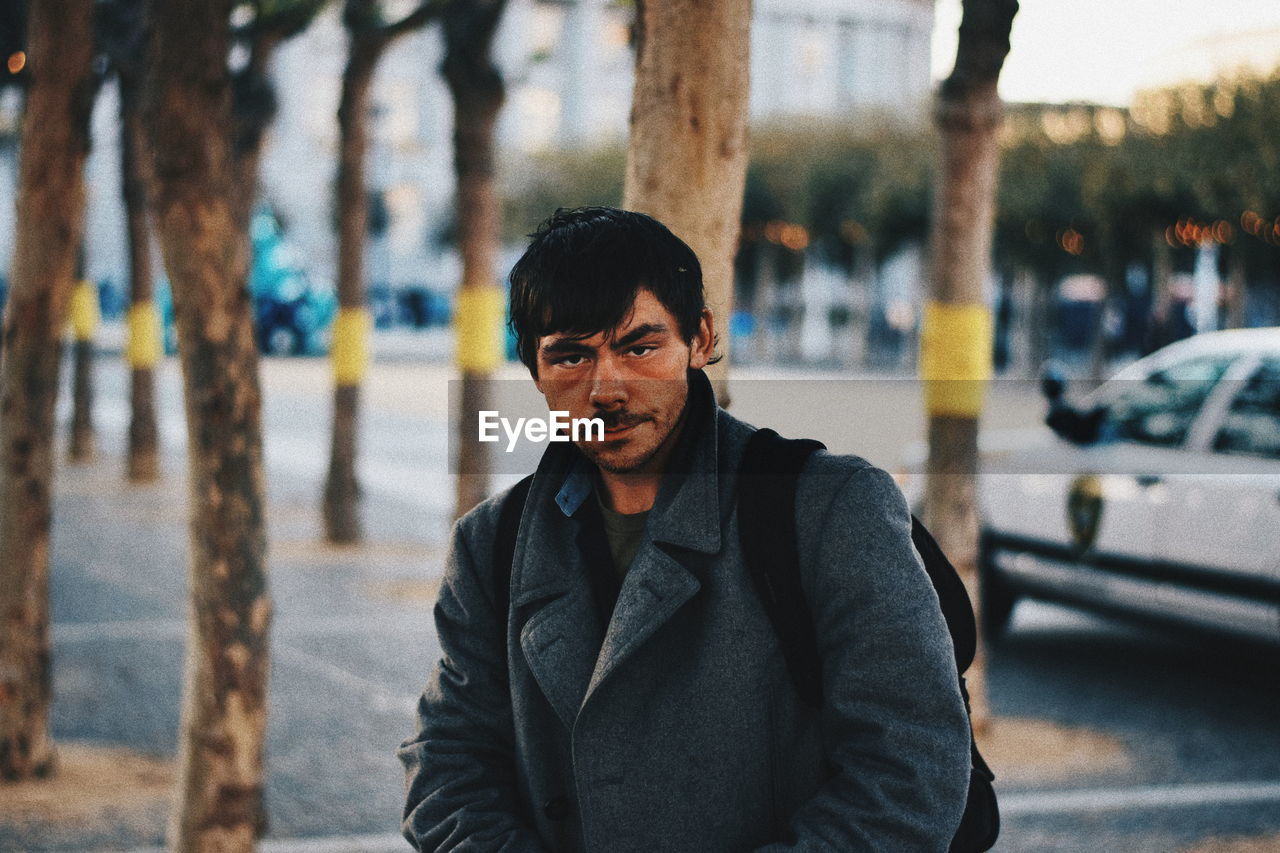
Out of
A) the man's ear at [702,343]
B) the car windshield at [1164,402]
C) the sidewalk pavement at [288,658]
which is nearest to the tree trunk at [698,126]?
the man's ear at [702,343]

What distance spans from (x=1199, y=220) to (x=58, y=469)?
22.9 m

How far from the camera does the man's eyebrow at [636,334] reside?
1794 millimetres

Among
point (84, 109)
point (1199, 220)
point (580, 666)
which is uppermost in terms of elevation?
point (1199, 220)

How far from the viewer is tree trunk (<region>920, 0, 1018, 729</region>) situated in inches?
227

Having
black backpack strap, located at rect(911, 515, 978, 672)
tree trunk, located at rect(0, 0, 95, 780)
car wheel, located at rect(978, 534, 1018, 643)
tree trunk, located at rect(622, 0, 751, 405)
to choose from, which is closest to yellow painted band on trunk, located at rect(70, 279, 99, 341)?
tree trunk, located at rect(0, 0, 95, 780)

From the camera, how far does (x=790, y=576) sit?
1750 mm

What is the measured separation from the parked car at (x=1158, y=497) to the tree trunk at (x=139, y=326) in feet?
26.3

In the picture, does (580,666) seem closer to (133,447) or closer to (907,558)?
(907,558)

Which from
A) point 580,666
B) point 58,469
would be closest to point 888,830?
point 580,666

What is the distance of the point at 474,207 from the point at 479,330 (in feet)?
2.86

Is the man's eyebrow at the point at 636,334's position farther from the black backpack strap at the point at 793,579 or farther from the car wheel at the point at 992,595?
the car wheel at the point at 992,595

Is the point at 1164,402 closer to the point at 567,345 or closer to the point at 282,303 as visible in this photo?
the point at 567,345

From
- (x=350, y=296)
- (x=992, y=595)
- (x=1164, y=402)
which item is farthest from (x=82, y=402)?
(x=1164, y=402)

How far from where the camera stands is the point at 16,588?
17.0 ft
